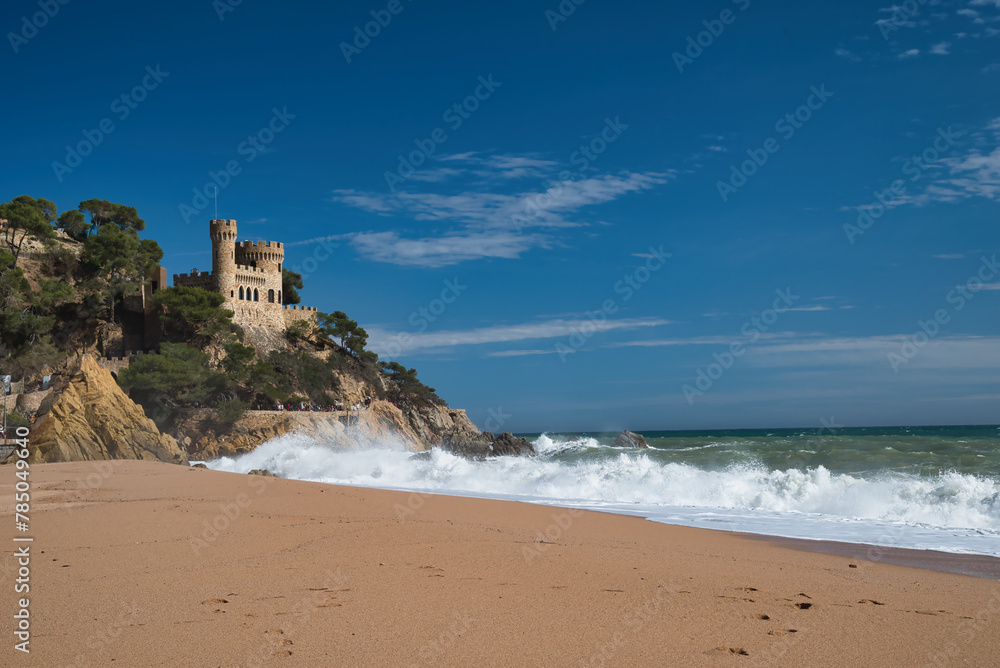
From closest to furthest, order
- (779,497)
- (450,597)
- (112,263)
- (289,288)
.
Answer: (450,597) → (779,497) → (112,263) → (289,288)

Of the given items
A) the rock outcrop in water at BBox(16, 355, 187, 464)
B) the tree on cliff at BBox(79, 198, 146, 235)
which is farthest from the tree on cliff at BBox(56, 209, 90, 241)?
the rock outcrop in water at BBox(16, 355, 187, 464)

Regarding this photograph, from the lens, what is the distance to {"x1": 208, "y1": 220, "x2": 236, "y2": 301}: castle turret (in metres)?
47.9

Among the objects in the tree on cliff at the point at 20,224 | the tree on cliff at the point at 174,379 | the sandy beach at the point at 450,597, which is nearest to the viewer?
the sandy beach at the point at 450,597

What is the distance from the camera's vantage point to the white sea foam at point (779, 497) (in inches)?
372

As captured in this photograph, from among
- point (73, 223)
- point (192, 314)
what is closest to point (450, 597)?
point (192, 314)

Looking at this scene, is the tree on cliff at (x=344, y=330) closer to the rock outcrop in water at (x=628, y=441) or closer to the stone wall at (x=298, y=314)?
the stone wall at (x=298, y=314)

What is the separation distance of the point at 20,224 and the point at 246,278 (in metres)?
13.8

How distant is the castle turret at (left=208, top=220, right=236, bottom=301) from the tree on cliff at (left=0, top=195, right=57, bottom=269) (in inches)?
380

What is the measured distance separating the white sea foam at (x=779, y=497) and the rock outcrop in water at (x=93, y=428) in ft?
25.4

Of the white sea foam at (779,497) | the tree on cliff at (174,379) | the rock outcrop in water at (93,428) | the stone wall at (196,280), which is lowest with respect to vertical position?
the white sea foam at (779,497)

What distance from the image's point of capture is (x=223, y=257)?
157ft
